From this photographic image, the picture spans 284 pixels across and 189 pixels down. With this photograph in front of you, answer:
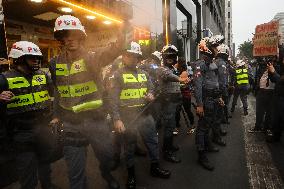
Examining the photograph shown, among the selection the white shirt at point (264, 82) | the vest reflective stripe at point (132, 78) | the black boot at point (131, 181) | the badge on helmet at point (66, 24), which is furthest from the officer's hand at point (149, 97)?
the white shirt at point (264, 82)

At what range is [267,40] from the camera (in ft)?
21.6

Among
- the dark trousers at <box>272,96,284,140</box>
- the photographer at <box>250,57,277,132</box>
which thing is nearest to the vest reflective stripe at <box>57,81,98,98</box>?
the dark trousers at <box>272,96,284,140</box>

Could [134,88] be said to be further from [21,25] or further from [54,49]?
[54,49]

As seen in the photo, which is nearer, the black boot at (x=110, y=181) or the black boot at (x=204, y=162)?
the black boot at (x=110, y=181)

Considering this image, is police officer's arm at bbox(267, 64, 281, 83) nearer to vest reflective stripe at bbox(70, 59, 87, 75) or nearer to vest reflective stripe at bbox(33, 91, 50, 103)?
vest reflective stripe at bbox(70, 59, 87, 75)

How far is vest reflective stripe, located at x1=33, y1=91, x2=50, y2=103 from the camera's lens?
349cm

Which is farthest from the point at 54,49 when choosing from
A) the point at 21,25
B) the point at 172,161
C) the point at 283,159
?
the point at 283,159

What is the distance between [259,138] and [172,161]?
2.77 meters

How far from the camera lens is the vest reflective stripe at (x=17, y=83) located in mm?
3346

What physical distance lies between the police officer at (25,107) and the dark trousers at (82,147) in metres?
0.62

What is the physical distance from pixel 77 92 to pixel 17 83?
908 mm

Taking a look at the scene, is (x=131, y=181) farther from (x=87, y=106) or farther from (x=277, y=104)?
(x=277, y=104)

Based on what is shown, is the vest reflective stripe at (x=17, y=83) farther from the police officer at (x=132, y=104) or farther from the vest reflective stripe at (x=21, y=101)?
the police officer at (x=132, y=104)

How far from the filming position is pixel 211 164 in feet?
16.6
